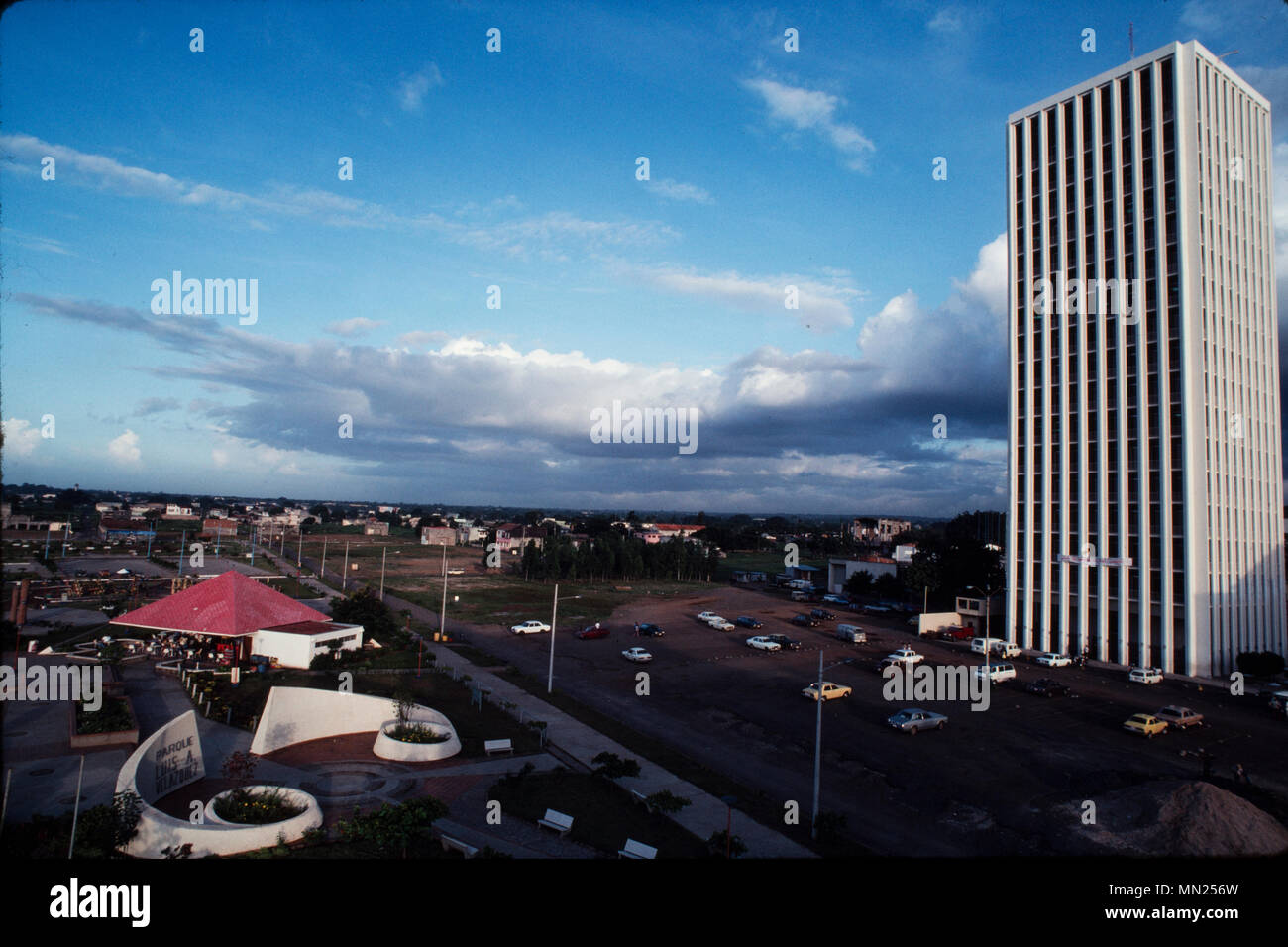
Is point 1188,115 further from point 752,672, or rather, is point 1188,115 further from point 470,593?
point 470,593

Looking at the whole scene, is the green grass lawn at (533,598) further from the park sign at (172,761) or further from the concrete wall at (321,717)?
the park sign at (172,761)

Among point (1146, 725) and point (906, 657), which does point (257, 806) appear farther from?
point (906, 657)

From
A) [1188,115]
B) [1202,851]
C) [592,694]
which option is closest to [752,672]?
[592,694]

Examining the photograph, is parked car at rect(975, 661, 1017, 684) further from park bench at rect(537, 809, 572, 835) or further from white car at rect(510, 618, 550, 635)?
white car at rect(510, 618, 550, 635)

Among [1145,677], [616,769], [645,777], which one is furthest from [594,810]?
[1145,677]

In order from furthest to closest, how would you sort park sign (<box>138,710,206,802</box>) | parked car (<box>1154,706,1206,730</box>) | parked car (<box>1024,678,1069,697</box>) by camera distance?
parked car (<box>1024,678,1069,697</box>)
parked car (<box>1154,706,1206,730</box>)
park sign (<box>138,710,206,802</box>)

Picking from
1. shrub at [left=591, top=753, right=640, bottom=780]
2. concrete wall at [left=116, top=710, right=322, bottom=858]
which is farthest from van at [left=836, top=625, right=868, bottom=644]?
concrete wall at [left=116, top=710, right=322, bottom=858]

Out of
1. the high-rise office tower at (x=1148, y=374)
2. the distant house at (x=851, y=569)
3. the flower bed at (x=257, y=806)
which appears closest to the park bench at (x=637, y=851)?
the flower bed at (x=257, y=806)
